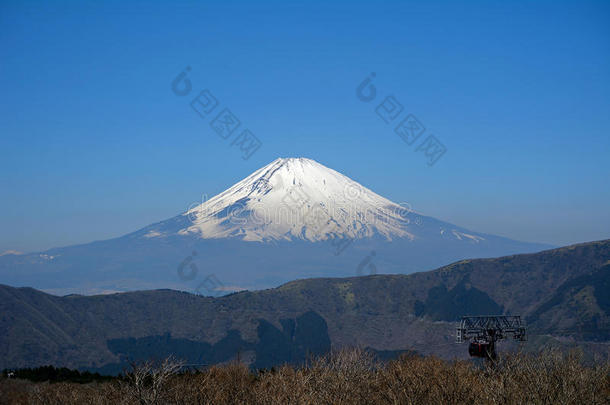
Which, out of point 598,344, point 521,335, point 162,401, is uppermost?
point 162,401

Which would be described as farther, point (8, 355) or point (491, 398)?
point (8, 355)

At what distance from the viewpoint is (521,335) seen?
213 feet

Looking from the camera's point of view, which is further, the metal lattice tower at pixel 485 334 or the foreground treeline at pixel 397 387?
the metal lattice tower at pixel 485 334

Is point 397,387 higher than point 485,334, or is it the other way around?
point 397,387

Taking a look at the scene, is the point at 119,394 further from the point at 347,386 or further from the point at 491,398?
the point at 491,398

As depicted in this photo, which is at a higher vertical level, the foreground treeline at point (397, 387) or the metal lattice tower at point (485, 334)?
the foreground treeline at point (397, 387)

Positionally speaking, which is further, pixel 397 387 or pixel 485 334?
pixel 485 334

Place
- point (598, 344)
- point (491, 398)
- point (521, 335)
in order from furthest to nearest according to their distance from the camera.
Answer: point (598, 344) → point (521, 335) → point (491, 398)

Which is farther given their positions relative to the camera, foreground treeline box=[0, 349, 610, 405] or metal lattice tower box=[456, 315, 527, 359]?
metal lattice tower box=[456, 315, 527, 359]

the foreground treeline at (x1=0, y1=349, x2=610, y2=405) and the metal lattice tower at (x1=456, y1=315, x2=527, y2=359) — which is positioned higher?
the foreground treeline at (x1=0, y1=349, x2=610, y2=405)

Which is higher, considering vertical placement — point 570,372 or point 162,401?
point 162,401

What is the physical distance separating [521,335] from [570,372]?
2802cm

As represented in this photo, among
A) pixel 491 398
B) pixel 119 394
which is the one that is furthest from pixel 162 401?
pixel 491 398

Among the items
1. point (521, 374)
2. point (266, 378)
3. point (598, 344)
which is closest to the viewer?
point (521, 374)
